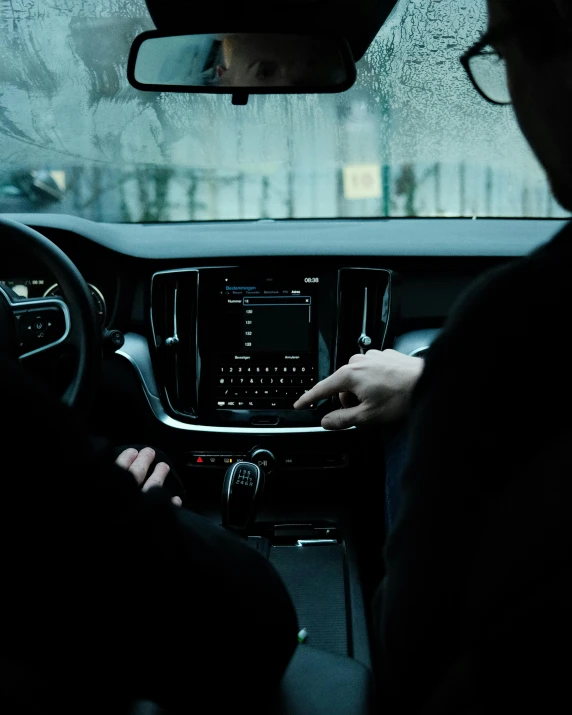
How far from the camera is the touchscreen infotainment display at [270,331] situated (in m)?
2.65

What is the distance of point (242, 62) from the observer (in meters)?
1.92

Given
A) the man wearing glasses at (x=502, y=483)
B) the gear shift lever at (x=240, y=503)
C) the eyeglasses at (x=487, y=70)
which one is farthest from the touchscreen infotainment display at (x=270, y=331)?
the man wearing glasses at (x=502, y=483)

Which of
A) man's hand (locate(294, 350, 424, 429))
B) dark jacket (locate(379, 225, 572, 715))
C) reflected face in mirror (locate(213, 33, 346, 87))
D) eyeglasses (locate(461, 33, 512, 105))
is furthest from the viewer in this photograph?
man's hand (locate(294, 350, 424, 429))

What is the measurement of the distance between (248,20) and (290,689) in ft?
4.79

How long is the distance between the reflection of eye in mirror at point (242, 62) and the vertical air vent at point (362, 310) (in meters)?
0.80

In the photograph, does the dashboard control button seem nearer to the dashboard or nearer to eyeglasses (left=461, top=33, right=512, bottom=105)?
the dashboard

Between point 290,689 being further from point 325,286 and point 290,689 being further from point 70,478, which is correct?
point 325,286

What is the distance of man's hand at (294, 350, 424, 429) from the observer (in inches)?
76.5

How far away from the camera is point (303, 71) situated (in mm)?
1962

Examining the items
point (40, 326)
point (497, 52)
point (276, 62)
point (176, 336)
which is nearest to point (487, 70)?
point (497, 52)

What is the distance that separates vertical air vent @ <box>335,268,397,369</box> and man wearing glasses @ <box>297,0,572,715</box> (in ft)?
5.94

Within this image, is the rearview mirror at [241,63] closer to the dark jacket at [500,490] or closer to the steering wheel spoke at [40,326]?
the steering wheel spoke at [40,326]

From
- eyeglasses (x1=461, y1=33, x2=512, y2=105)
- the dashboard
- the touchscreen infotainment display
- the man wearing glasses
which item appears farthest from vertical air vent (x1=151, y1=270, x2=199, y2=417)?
the man wearing glasses

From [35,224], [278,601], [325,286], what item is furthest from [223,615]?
[35,224]
